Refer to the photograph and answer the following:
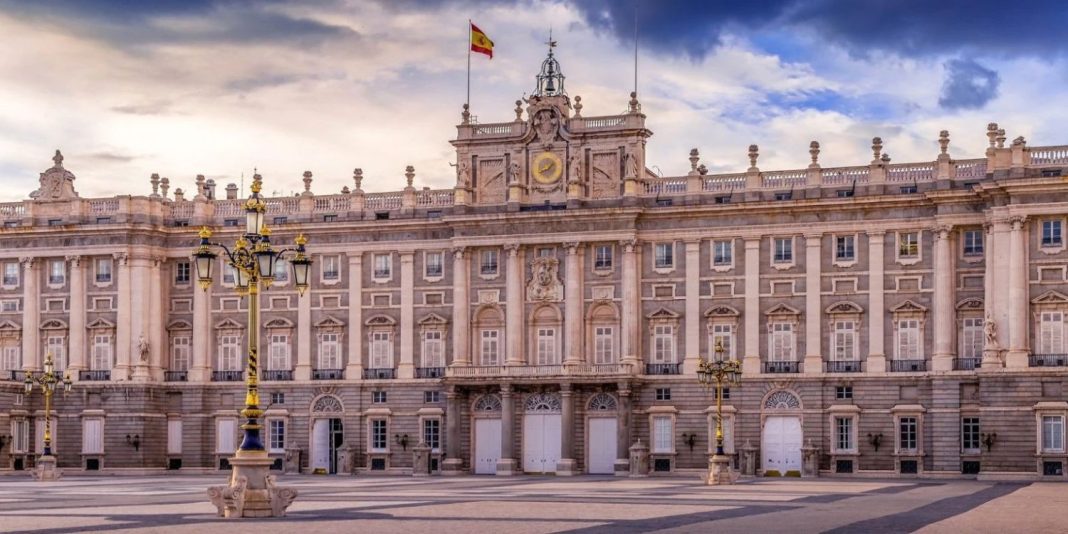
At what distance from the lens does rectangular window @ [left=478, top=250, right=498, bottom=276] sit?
8625 centimetres

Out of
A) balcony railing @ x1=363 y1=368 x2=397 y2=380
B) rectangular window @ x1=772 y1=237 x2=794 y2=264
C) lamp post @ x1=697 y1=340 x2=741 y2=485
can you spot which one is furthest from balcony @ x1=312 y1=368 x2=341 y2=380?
lamp post @ x1=697 y1=340 x2=741 y2=485

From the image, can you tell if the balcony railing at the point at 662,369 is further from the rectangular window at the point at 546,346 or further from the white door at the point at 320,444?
the white door at the point at 320,444

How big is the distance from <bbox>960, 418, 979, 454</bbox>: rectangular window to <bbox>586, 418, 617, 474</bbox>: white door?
1655 cm

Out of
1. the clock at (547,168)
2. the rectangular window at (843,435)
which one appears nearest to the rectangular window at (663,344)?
the rectangular window at (843,435)

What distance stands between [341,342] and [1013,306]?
3352cm

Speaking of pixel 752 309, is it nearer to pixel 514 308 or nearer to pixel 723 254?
pixel 723 254

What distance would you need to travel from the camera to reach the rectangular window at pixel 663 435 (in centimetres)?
8281

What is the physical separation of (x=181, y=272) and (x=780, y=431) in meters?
32.7

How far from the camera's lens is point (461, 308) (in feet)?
282

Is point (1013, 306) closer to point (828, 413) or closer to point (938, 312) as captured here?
point (938, 312)

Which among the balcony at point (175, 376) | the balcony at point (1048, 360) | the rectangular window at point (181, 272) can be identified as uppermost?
the rectangular window at point (181, 272)

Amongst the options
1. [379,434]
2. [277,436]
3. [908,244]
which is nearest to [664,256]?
[908,244]

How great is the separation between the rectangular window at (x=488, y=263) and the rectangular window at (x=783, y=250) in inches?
549

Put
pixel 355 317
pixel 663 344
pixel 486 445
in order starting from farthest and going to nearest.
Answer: pixel 355 317 → pixel 486 445 → pixel 663 344
